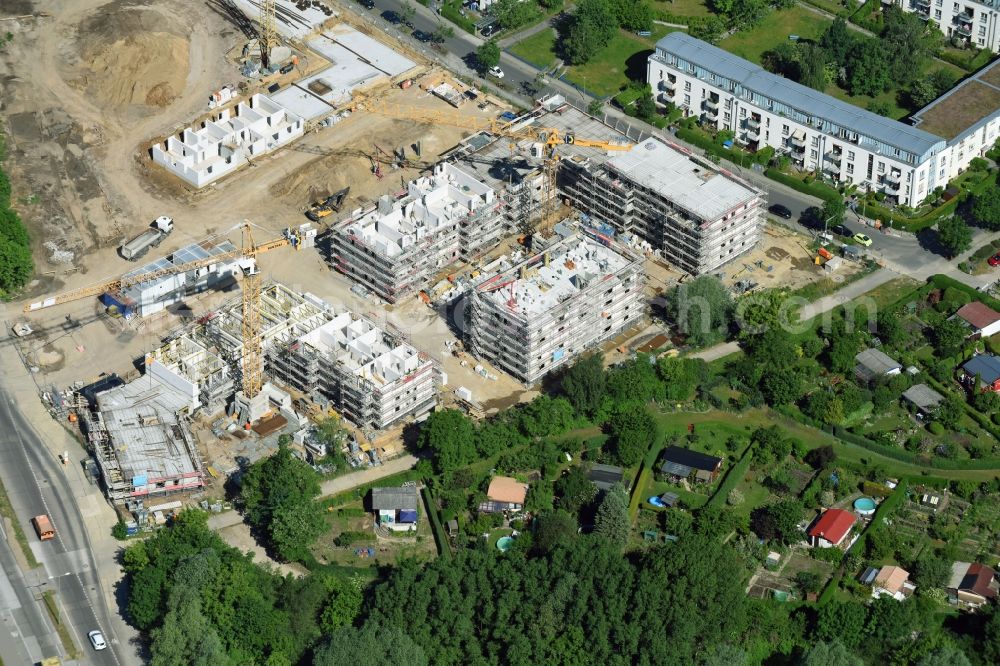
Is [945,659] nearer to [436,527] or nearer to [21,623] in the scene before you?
[436,527]

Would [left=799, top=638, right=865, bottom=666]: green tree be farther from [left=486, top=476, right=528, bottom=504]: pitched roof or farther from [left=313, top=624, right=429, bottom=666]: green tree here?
[left=313, top=624, right=429, bottom=666]: green tree

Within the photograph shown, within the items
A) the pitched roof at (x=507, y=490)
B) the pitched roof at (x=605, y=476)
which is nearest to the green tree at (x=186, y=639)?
the pitched roof at (x=507, y=490)

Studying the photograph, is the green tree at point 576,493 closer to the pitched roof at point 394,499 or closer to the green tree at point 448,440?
the green tree at point 448,440

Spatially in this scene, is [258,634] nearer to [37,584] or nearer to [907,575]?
[37,584]

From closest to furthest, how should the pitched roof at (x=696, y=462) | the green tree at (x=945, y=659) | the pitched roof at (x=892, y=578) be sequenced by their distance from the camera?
1. the green tree at (x=945, y=659)
2. the pitched roof at (x=892, y=578)
3. the pitched roof at (x=696, y=462)

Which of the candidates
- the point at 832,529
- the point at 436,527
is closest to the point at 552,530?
the point at 436,527

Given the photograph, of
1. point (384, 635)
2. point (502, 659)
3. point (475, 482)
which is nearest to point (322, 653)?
point (384, 635)

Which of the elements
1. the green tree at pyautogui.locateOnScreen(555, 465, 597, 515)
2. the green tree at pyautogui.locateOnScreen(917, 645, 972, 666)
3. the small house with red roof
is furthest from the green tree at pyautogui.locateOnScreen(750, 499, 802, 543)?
the green tree at pyautogui.locateOnScreen(917, 645, 972, 666)
